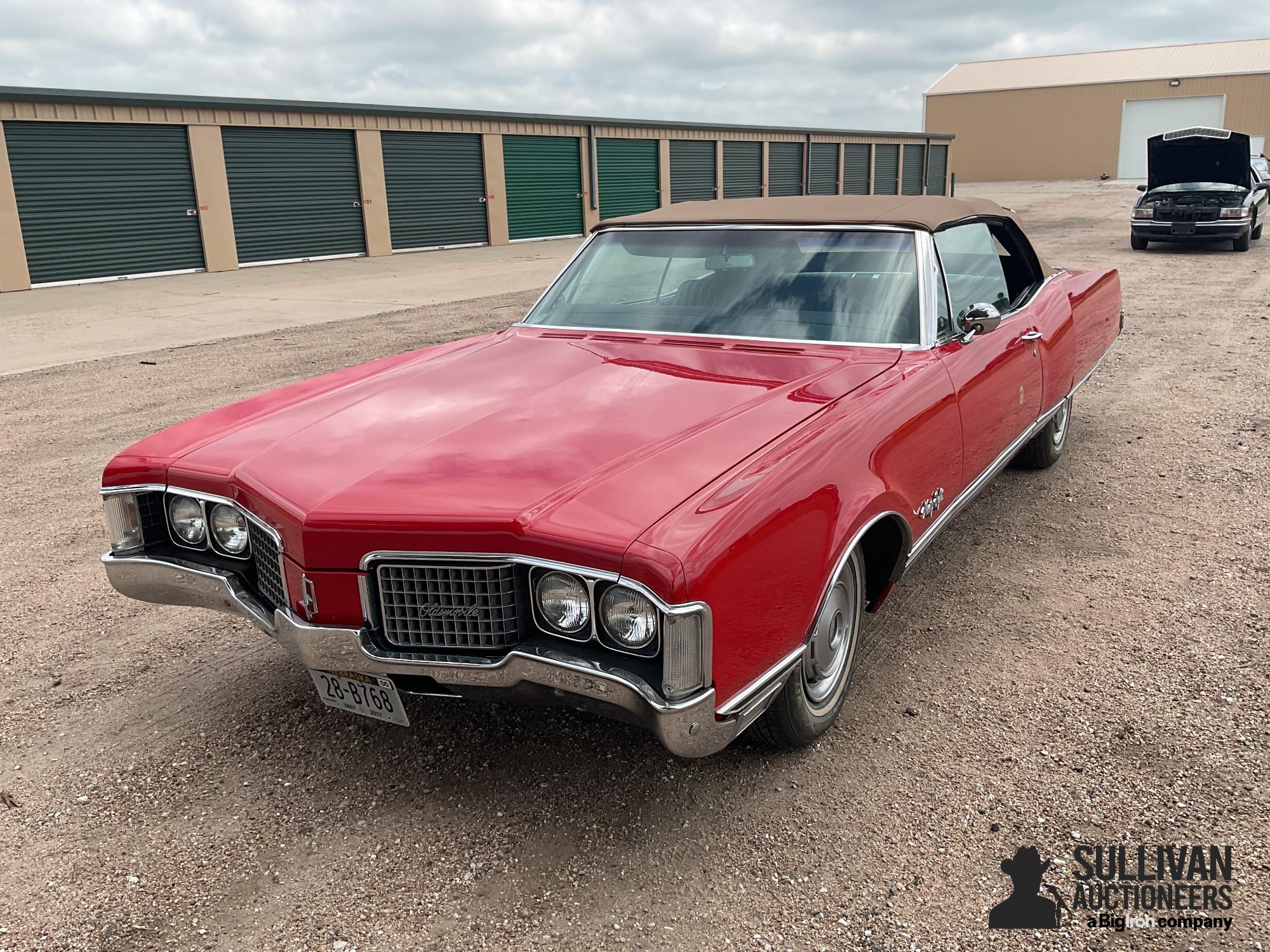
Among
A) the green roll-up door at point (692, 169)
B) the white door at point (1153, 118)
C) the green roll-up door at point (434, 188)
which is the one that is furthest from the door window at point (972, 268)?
the white door at point (1153, 118)

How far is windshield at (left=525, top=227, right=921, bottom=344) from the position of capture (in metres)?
3.70

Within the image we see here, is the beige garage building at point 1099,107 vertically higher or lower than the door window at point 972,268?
higher

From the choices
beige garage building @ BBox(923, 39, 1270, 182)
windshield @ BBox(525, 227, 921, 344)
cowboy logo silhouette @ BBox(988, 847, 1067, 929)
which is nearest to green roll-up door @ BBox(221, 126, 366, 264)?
→ windshield @ BBox(525, 227, 921, 344)

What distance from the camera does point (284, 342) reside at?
1091 cm

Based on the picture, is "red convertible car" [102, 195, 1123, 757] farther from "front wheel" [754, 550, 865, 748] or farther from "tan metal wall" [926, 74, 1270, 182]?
"tan metal wall" [926, 74, 1270, 182]

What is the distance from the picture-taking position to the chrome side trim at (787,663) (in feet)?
7.59

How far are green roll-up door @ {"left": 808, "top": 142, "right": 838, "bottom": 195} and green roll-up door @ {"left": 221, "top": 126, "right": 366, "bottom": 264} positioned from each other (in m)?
17.4

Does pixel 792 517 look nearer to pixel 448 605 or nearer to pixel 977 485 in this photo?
pixel 448 605

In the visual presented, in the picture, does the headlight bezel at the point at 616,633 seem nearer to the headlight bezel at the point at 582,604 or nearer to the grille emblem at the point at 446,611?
the headlight bezel at the point at 582,604

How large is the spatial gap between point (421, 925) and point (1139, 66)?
61.9 meters

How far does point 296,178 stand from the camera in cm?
2036

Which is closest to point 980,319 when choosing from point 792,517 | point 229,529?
point 792,517

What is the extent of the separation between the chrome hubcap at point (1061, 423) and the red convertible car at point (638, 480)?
106 centimetres

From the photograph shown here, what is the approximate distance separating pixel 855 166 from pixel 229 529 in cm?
3628
